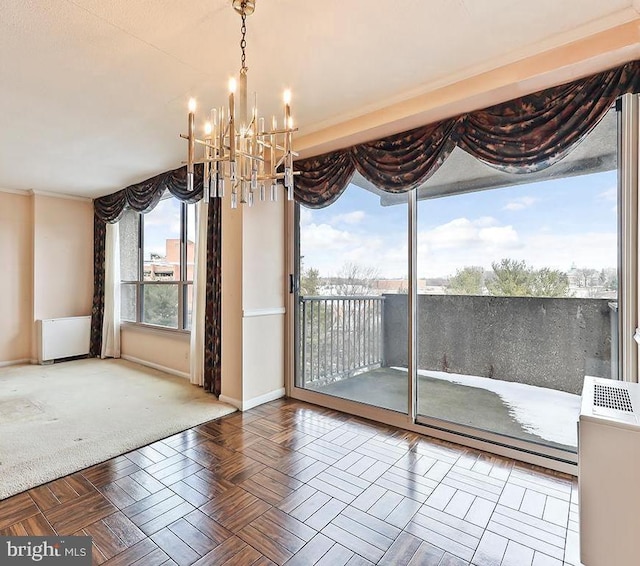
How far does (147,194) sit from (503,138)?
4074mm

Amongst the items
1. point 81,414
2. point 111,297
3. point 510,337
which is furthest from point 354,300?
point 111,297

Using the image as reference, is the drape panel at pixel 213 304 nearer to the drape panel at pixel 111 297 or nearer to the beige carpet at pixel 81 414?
the beige carpet at pixel 81 414

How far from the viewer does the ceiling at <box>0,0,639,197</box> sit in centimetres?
176

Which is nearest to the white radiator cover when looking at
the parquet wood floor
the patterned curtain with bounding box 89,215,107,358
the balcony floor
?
the parquet wood floor

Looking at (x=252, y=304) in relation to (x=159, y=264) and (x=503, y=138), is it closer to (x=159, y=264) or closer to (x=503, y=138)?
(x=159, y=264)

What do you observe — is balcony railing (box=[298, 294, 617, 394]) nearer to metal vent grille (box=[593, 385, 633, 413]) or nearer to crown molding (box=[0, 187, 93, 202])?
metal vent grille (box=[593, 385, 633, 413])

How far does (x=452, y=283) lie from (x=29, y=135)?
12.8ft

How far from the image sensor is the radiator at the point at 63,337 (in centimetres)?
516

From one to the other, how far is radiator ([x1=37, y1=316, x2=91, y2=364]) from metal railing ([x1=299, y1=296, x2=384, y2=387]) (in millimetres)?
3843

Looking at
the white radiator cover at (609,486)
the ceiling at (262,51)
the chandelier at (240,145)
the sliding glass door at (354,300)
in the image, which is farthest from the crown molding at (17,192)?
the white radiator cover at (609,486)

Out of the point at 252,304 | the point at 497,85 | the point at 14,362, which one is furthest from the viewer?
the point at 14,362

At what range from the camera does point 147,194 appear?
4609mm

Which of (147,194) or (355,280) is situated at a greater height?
(147,194)

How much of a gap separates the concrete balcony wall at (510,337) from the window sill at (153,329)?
2.72m
